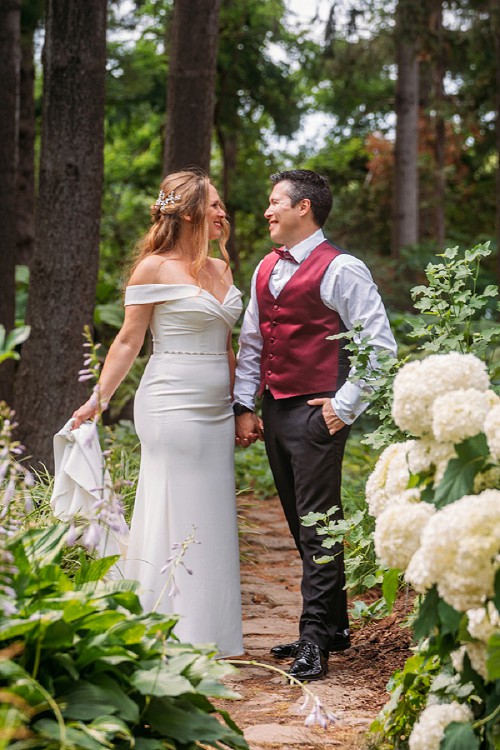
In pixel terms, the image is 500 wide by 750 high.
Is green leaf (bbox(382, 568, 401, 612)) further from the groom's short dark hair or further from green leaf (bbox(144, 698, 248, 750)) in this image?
the groom's short dark hair

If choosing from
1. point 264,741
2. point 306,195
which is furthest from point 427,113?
point 264,741

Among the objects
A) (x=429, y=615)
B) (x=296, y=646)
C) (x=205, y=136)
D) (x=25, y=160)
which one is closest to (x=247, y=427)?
(x=296, y=646)

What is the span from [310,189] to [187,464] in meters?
1.35

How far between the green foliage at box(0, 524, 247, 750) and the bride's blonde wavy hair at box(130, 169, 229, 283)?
1.86m

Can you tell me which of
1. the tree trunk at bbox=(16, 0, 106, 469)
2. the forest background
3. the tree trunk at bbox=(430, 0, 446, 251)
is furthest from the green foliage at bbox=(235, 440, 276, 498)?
the tree trunk at bbox=(430, 0, 446, 251)

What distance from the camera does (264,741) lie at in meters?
3.27

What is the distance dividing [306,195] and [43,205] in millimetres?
3003

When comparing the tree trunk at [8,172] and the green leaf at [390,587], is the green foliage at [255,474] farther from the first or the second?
the green leaf at [390,587]

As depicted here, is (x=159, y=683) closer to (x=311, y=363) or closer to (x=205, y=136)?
(x=311, y=363)

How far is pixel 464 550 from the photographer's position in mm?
2242

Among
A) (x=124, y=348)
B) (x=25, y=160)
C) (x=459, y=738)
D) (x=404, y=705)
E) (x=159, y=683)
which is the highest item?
(x=25, y=160)

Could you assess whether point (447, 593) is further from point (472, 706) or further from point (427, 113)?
point (427, 113)

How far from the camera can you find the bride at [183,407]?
14.2 feet

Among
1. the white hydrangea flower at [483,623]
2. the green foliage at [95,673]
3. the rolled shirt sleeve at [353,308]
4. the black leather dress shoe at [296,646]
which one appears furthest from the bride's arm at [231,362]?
the white hydrangea flower at [483,623]
